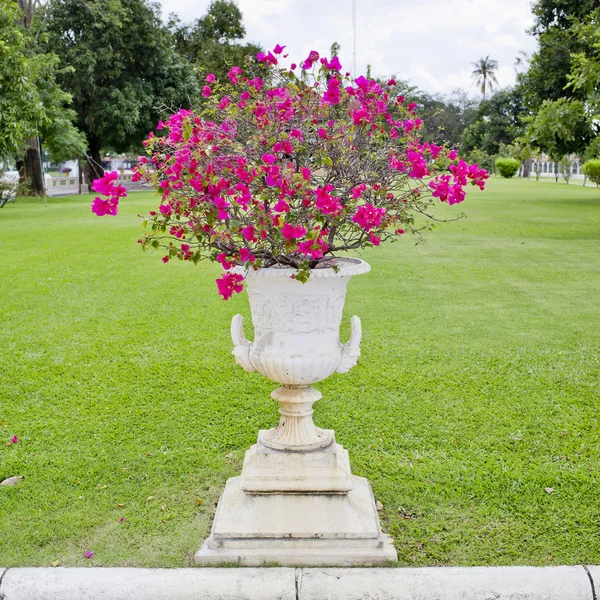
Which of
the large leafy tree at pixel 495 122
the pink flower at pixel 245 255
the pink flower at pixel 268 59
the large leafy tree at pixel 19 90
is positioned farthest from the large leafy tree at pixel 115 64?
the large leafy tree at pixel 495 122

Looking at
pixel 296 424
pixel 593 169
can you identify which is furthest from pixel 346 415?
pixel 593 169

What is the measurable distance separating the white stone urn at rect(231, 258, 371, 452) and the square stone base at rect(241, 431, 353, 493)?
0.05 metres

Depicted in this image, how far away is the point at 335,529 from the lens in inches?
120

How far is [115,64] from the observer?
29.5m

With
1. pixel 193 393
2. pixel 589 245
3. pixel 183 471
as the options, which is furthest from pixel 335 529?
pixel 589 245

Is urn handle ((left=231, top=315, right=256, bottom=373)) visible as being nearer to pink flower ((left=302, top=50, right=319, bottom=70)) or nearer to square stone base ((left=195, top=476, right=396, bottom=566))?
square stone base ((left=195, top=476, right=396, bottom=566))

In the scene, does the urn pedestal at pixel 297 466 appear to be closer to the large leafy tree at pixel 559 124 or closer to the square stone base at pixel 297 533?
the square stone base at pixel 297 533

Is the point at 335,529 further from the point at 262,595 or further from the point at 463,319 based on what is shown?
the point at 463,319

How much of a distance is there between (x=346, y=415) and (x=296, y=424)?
1.36 meters

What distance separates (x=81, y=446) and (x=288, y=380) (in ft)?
5.61

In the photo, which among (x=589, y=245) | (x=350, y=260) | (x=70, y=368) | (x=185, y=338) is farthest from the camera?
(x=589, y=245)

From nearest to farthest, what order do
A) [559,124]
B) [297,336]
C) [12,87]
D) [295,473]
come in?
[297,336]
[295,473]
[12,87]
[559,124]

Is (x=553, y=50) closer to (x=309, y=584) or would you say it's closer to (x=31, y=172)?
(x=31, y=172)

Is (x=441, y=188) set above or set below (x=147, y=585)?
above
